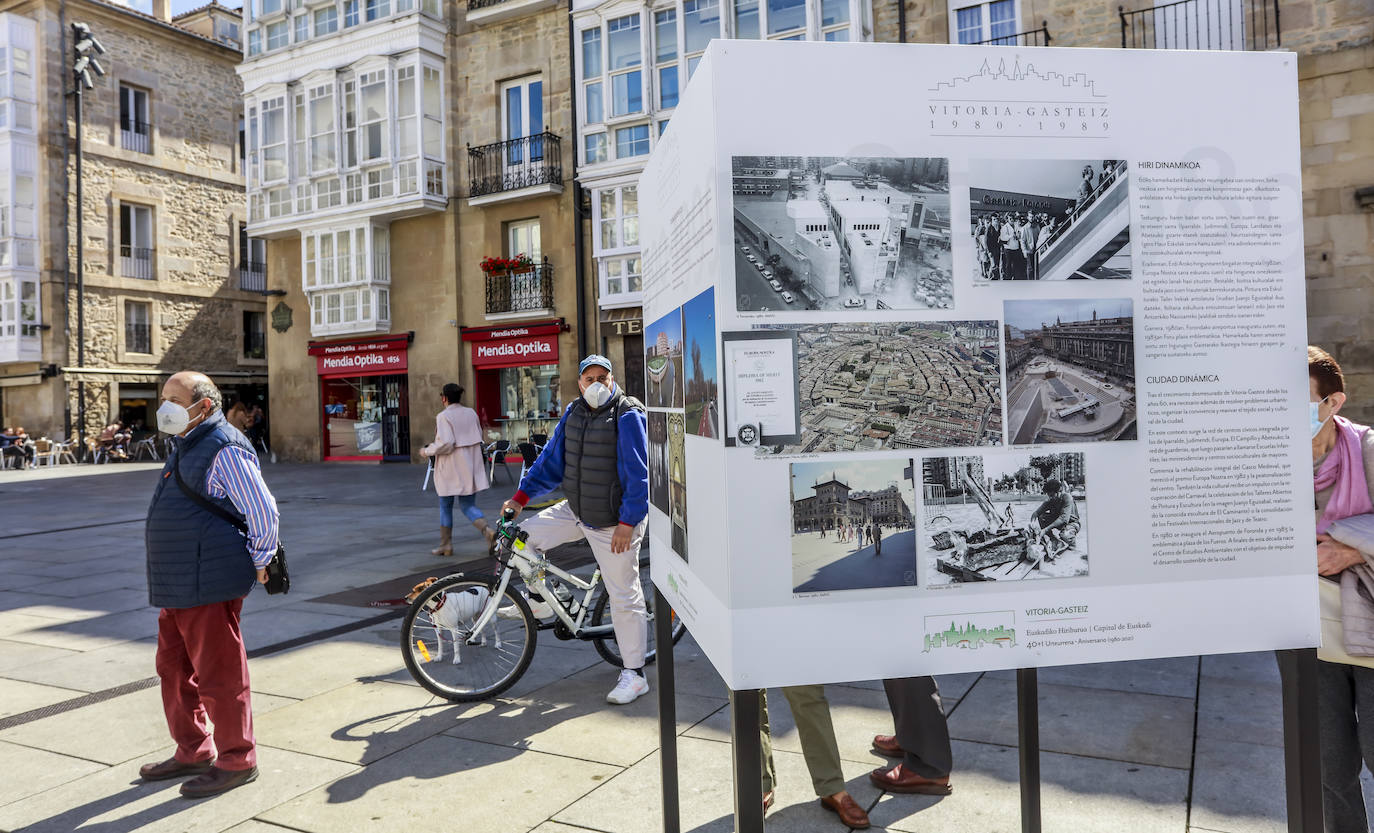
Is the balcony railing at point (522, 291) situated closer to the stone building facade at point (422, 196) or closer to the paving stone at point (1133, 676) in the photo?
the stone building facade at point (422, 196)

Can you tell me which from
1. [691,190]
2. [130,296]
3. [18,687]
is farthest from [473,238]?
[691,190]

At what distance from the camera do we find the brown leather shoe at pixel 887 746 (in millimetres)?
3988

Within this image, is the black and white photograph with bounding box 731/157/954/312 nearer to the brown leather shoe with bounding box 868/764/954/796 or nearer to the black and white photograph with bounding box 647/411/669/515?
the black and white photograph with bounding box 647/411/669/515

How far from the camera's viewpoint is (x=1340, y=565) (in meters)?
2.80

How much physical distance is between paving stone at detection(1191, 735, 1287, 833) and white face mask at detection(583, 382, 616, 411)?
3.00m

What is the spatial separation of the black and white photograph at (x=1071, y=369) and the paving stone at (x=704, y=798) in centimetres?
186

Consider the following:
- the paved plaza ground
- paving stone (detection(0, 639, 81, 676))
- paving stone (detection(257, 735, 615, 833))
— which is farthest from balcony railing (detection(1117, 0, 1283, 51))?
paving stone (detection(0, 639, 81, 676))

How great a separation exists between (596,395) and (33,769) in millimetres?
2937

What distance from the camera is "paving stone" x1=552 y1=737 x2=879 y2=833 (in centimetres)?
349

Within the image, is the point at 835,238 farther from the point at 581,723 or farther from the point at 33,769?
the point at 33,769

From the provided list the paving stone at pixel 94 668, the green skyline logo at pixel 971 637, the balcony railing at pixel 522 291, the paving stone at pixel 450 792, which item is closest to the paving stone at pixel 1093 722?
the paving stone at pixel 450 792

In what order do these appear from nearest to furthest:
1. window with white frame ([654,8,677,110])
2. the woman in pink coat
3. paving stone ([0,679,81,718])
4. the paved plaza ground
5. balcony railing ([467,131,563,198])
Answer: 1. the paved plaza ground
2. paving stone ([0,679,81,718])
3. the woman in pink coat
4. window with white frame ([654,8,677,110])
5. balcony railing ([467,131,563,198])

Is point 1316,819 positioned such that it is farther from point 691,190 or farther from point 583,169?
point 583,169

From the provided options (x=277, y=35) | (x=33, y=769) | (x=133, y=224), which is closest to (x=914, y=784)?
(x=33, y=769)
